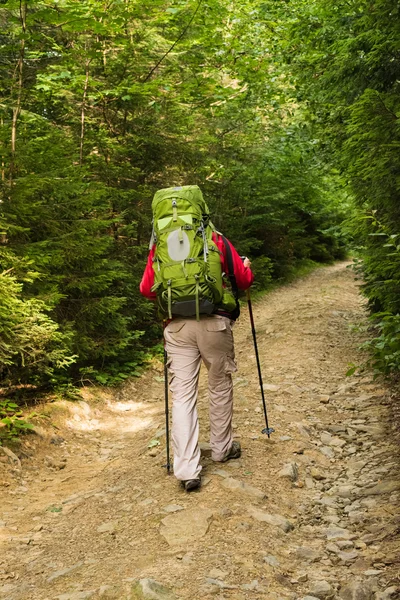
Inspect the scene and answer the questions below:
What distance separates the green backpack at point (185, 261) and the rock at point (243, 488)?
4.59ft

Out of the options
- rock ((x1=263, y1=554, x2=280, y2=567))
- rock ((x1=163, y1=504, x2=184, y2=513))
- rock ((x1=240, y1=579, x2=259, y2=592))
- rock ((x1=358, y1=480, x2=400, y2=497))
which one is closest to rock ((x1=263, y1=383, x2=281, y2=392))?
rock ((x1=358, y1=480, x2=400, y2=497))

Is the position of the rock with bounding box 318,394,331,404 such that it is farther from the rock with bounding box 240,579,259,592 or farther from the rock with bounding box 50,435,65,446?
the rock with bounding box 240,579,259,592

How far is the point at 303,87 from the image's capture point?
10320 millimetres

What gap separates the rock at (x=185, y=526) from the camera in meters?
3.61

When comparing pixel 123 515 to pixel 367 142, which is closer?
pixel 123 515

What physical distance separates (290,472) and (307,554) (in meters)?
1.16

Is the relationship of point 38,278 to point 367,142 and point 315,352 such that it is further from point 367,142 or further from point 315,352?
point 315,352

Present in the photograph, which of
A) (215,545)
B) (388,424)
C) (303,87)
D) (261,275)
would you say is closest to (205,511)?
(215,545)

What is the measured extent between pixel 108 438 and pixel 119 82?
21.0 feet

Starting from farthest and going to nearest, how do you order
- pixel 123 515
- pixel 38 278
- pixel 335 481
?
pixel 38 278 < pixel 335 481 < pixel 123 515

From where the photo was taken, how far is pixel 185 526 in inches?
147

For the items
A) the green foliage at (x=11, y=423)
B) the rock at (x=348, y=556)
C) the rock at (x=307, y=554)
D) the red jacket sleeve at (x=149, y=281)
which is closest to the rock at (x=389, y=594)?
the rock at (x=348, y=556)

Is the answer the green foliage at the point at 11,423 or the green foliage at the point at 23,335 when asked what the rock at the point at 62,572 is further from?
the green foliage at the point at 23,335

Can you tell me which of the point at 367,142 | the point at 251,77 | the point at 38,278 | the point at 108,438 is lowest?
the point at 108,438
